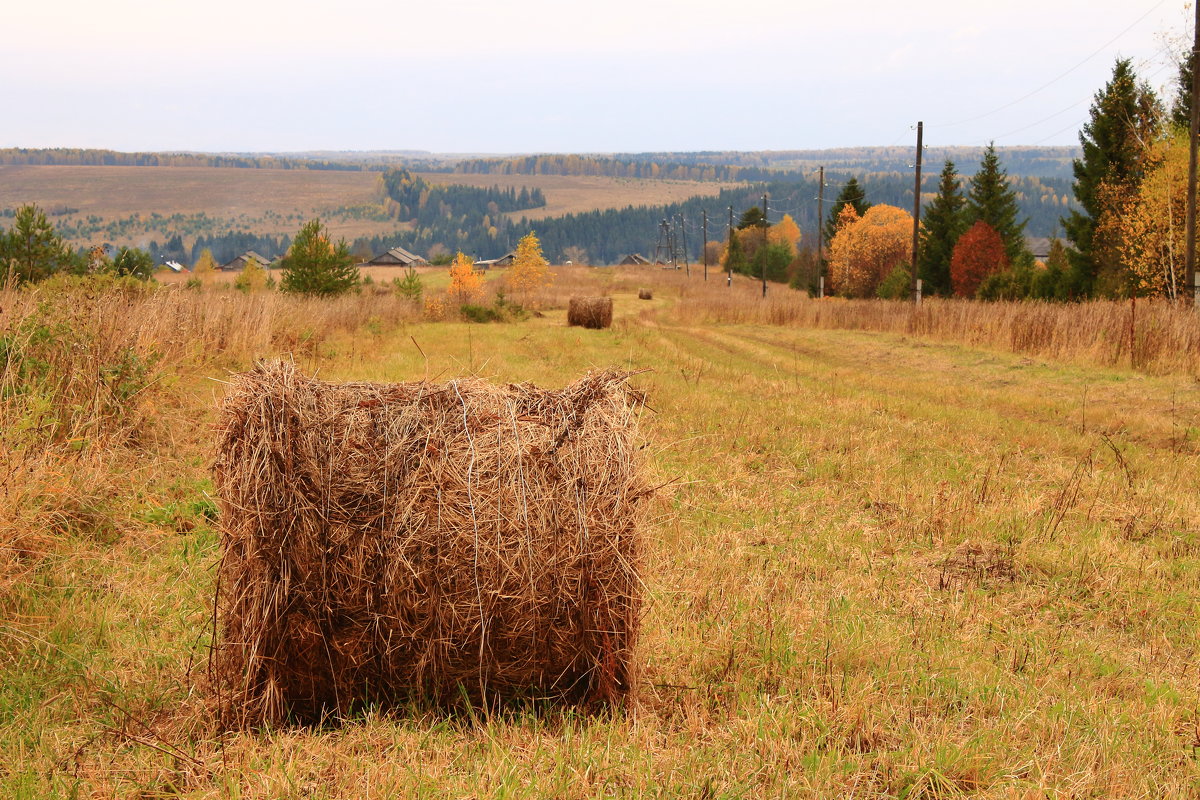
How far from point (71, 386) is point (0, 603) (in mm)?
3646

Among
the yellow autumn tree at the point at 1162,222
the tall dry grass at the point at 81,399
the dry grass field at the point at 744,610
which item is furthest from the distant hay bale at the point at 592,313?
the dry grass field at the point at 744,610

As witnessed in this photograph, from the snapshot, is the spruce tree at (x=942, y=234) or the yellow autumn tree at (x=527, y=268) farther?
the spruce tree at (x=942, y=234)

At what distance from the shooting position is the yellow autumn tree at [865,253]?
73.2 meters

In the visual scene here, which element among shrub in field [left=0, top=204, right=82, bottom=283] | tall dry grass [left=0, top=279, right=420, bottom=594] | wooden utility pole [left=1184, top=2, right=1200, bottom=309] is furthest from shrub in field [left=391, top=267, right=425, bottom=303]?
wooden utility pole [left=1184, top=2, right=1200, bottom=309]

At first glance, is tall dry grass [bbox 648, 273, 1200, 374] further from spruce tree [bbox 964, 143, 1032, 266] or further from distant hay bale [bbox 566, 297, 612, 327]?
spruce tree [bbox 964, 143, 1032, 266]

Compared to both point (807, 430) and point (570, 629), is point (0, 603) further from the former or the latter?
point (807, 430)

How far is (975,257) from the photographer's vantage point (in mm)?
57281

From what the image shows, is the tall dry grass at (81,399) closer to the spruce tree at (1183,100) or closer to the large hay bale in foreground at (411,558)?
the large hay bale in foreground at (411,558)

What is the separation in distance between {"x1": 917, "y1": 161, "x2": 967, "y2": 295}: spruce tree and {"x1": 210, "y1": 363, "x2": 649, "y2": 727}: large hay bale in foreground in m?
63.9

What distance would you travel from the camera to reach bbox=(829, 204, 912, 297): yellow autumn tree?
2884 inches

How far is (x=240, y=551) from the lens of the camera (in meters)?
3.96

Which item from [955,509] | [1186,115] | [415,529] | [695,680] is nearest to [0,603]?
[415,529]

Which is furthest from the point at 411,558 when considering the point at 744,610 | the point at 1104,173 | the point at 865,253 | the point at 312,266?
the point at 865,253

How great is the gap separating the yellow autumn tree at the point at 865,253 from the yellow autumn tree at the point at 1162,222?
129ft
